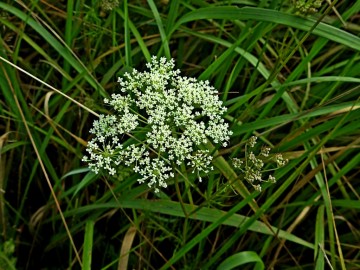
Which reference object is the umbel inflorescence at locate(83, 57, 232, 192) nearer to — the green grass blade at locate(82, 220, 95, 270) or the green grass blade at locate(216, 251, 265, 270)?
the green grass blade at locate(82, 220, 95, 270)

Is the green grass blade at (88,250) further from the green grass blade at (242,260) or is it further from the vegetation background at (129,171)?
the green grass blade at (242,260)

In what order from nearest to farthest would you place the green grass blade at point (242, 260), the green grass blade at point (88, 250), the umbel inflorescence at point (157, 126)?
1. the umbel inflorescence at point (157, 126)
2. the green grass blade at point (88, 250)
3. the green grass blade at point (242, 260)

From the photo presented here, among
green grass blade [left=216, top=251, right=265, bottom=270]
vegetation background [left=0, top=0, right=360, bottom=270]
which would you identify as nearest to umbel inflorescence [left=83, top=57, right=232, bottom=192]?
vegetation background [left=0, top=0, right=360, bottom=270]

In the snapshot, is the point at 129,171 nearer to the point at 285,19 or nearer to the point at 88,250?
the point at 88,250

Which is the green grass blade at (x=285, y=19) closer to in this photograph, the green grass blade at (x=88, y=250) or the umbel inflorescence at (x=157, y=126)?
the umbel inflorescence at (x=157, y=126)

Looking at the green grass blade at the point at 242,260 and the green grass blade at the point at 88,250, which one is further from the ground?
the green grass blade at the point at 242,260

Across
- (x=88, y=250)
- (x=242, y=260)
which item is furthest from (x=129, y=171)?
(x=242, y=260)

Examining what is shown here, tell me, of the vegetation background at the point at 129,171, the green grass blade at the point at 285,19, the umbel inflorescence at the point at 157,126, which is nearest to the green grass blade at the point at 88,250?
the vegetation background at the point at 129,171

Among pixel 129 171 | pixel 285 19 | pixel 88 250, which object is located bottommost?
pixel 88 250

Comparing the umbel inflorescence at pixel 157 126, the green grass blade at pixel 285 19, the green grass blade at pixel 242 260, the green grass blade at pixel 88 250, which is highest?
the green grass blade at pixel 285 19

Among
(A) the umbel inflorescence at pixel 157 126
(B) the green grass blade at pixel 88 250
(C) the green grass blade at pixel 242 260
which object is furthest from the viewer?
(C) the green grass blade at pixel 242 260

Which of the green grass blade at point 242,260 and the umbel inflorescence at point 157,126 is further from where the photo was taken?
the green grass blade at point 242,260
